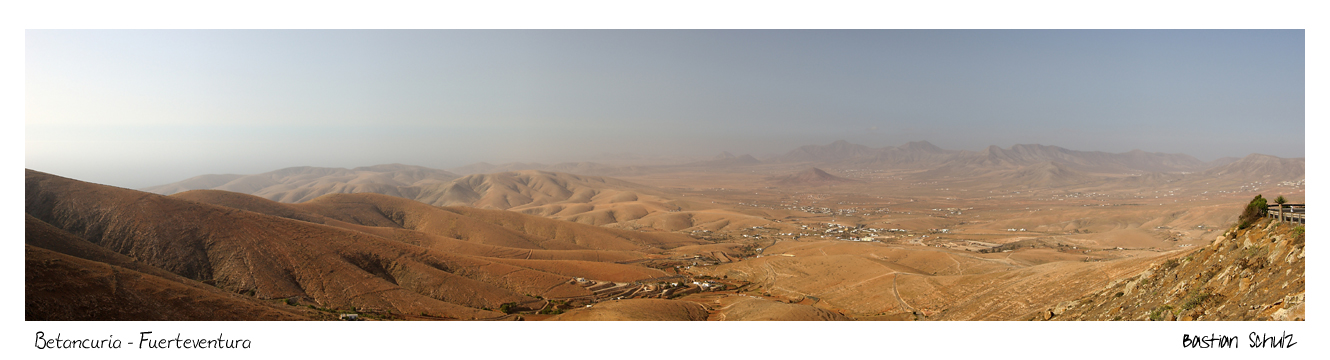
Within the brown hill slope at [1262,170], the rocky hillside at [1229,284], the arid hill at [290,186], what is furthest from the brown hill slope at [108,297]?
the brown hill slope at [1262,170]

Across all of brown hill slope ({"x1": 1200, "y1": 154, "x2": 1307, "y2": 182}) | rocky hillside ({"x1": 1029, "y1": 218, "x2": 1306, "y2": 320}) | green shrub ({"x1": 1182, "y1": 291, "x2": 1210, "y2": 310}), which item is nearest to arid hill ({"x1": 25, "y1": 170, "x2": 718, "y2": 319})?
rocky hillside ({"x1": 1029, "y1": 218, "x2": 1306, "y2": 320})

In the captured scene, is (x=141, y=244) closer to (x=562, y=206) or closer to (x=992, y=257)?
(x=992, y=257)

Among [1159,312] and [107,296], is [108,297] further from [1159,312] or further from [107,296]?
[1159,312]

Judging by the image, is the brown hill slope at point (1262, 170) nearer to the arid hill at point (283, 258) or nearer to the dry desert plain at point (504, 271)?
the dry desert plain at point (504, 271)

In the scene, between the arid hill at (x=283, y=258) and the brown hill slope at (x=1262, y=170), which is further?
the brown hill slope at (x=1262, y=170)

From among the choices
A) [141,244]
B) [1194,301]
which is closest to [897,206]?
[1194,301]

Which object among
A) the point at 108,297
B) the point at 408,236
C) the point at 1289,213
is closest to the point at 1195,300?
the point at 1289,213

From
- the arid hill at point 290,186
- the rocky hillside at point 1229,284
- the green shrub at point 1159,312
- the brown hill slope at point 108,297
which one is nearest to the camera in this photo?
the rocky hillside at point 1229,284
